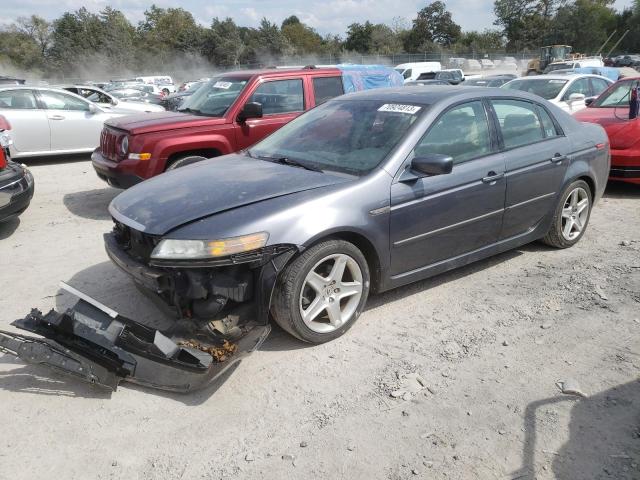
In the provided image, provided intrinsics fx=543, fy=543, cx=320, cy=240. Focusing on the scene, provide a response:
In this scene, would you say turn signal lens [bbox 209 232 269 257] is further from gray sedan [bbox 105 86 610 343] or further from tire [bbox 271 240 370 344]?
tire [bbox 271 240 370 344]

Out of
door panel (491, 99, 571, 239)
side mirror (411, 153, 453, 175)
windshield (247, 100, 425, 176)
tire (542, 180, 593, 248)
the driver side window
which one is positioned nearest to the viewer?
side mirror (411, 153, 453, 175)

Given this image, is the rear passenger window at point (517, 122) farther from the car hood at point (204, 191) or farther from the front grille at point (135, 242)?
the front grille at point (135, 242)

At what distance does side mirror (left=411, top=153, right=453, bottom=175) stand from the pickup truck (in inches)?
136

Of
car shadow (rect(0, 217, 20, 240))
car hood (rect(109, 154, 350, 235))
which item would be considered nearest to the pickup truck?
car shadow (rect(0, 217, 20, 240))

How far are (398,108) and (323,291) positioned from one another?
62.7 inches

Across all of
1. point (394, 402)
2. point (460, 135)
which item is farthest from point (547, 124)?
point (394, 402)

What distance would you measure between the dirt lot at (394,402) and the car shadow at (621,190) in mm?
3436

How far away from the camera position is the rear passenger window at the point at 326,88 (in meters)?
7.43

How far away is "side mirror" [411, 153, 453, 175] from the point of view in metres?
3.62

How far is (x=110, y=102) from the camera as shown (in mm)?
12938

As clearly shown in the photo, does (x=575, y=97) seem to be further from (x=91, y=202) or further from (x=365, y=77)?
(x=91, y=202)

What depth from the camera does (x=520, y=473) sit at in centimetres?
249

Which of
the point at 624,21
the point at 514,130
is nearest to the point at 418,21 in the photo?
the point at 624,21

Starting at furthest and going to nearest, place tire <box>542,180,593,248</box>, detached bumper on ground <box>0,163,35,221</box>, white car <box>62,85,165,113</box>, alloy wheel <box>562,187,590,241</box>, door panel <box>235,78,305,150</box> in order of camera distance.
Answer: white car <box>62,85,165,113</box>
door panel <box>235,78,305,150</box>
detached bumper on ground <box>0,163,35,221</box>
alloy wheel <box>562,187,590,241</box>
tire <box>542,180,593,248</box>
